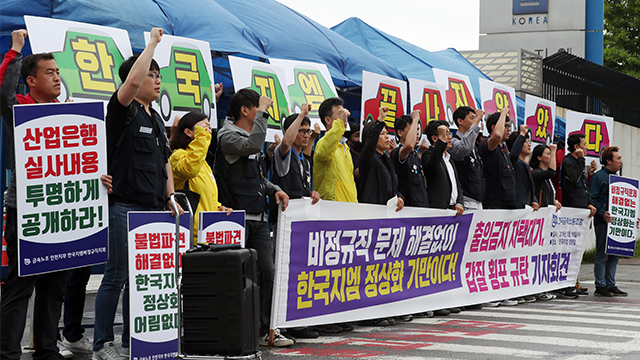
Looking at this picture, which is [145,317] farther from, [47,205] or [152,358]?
[47,205]

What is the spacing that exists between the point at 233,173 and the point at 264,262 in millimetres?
821

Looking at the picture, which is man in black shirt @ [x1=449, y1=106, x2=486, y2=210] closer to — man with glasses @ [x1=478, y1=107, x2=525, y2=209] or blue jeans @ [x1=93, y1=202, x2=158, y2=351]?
man with glasses @ [x1=478, y1=107, x2=525, y2=209]

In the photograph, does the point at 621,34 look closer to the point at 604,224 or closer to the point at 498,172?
the point at 604,224

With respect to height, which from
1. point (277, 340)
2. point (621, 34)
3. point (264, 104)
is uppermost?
point (621, 34)

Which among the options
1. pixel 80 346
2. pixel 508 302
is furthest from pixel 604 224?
pixel 80 346

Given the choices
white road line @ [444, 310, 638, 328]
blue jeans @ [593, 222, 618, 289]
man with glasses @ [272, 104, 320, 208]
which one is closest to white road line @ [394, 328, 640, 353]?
white road line @ [444, 310, 638, 328]

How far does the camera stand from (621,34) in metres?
43.9

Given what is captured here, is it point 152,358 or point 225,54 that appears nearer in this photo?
point 152,358

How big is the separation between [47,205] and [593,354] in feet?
14.1

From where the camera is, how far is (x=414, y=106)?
10.5 metres

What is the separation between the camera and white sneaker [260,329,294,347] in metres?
6.75

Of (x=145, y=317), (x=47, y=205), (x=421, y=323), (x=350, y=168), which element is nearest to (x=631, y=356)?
(x=421, y=323)

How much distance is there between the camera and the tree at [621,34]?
1693 inches

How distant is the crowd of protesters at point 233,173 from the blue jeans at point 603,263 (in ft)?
5.84
